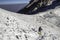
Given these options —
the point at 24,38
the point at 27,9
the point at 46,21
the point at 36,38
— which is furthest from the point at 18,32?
the point at 27,9

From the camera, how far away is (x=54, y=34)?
9.13 feet

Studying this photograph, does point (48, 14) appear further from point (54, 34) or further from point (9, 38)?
point (9, 38)

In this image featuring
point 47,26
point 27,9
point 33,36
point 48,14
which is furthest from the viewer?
point 27,9

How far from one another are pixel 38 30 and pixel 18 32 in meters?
0.45

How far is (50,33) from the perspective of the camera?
2768 mm

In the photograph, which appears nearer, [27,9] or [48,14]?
[48,14]

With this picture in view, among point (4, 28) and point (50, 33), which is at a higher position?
point (4, 28)

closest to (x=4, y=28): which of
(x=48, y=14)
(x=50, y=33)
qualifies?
(x=50, y=33)

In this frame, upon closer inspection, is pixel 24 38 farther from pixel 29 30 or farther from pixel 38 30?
pixel 38 30

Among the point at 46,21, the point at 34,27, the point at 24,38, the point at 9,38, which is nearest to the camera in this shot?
the point at 9,38

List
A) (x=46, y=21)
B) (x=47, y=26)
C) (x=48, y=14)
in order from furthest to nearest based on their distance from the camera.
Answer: (x=48, y=14)
(x=46, y=21)
(x=47, y=26)

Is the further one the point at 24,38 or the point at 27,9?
the point at 27,9

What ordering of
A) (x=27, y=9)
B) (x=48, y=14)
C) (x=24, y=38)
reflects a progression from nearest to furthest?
(x=24, y=38) < (x=48, y=14) < (x=27, y=9)

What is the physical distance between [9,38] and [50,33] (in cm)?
82
